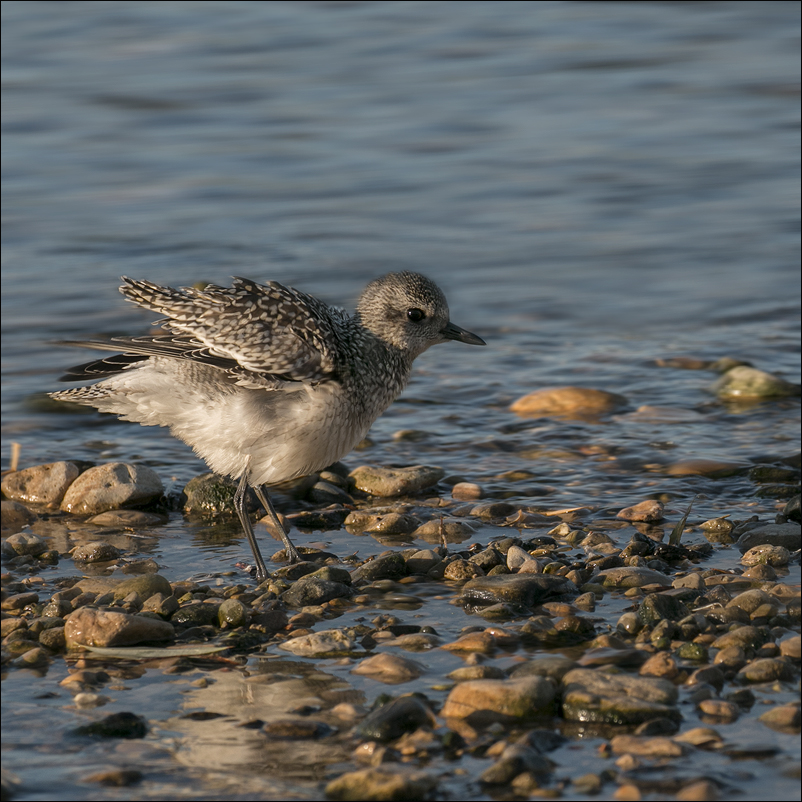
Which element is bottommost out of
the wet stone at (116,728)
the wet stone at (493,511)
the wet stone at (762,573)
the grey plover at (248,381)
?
the wet stone at (493,511)

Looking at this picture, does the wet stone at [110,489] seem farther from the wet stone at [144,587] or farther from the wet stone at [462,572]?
the wet stone at [462,572]

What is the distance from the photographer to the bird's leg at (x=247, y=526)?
6617 mm

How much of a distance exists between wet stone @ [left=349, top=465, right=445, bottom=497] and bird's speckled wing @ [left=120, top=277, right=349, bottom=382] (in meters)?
1.27

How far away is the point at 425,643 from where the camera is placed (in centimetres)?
556

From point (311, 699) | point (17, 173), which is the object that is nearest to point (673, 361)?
point (311, 699)

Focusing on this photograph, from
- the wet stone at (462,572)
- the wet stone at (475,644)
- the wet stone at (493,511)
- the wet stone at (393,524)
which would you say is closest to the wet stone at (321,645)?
the wet stone at (475,644)

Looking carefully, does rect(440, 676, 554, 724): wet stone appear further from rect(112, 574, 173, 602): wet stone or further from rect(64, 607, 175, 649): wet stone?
rect(112, 574, 173, 602): wet stone

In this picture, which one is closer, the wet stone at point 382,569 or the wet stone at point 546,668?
the wet stone at point 546,668

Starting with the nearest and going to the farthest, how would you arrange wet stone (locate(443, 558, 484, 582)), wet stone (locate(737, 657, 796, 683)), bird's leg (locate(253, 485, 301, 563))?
wet stone (locate(737, 657, 796, 683)) → wet stone (locate(443, 558, 484, 582)) → bird's leg (locate(253, 485, 301, 563))

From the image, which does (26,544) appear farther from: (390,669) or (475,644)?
(475,644)

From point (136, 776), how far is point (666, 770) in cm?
188

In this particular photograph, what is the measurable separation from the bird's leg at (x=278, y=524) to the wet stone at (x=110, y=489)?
816 millimetres

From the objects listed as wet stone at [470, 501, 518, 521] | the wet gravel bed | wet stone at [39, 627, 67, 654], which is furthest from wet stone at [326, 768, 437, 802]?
wet stone at [470, 501, 518, 521]

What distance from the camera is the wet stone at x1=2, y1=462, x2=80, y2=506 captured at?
785cm
